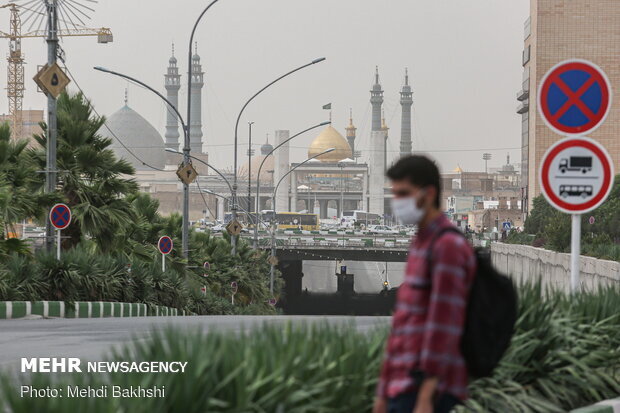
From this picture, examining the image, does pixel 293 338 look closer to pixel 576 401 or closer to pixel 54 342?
pixel 576 401

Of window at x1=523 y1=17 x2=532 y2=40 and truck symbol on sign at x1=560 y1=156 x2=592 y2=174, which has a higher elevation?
window at x1=523 y1=17 x2=532 y2=40

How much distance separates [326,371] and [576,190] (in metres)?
3.61

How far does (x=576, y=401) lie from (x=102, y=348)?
6002 millimetres

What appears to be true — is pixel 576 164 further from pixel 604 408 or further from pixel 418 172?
pixel 418 172

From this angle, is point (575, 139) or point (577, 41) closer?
point (575, 139)

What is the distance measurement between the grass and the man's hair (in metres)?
1.42

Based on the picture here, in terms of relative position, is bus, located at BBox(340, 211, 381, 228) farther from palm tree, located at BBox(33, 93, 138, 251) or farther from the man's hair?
the man's hair

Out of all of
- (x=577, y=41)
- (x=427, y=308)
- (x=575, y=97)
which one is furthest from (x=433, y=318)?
(x=577, y=41)

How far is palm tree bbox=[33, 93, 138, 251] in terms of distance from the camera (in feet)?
81.8

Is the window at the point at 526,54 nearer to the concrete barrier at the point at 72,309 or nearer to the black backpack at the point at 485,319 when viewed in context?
the concrete barrier at the point at 72,309

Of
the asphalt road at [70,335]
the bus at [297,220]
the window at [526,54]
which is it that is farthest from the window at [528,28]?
the asphalt road at [70,335]

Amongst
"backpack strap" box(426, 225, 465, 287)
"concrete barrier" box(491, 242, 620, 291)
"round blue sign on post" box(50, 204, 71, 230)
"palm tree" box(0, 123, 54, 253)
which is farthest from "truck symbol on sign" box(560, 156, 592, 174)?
"round blue sign on post" box(50, 204, 71, 230)

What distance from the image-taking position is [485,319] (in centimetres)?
466

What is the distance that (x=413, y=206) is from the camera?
188 inches
